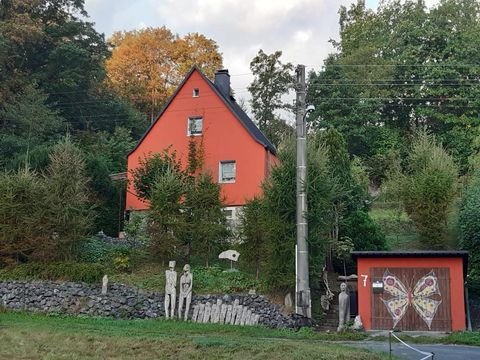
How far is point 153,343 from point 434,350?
20.5ft

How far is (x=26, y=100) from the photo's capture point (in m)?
39.5

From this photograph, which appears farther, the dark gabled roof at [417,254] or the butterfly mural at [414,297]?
the butterfly mural at [414,297]

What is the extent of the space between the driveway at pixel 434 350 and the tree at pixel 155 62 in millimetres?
37897

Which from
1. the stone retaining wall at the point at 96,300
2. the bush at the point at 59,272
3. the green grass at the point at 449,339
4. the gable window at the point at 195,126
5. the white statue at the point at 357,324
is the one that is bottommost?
the green grass at the point at 449,339

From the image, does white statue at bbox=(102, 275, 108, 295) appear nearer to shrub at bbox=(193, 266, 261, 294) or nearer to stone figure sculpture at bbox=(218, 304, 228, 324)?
shrub at bbox=(193, 266, 261, 294)

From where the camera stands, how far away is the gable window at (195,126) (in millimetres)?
33156

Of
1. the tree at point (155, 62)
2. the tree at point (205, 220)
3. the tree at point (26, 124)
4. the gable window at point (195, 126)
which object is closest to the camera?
the tree at point (205, 220)

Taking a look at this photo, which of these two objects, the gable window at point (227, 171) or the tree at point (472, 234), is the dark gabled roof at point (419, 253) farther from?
the gable window at point (227, 171)

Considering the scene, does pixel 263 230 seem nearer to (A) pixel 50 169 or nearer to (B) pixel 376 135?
(A) pixel 50 169

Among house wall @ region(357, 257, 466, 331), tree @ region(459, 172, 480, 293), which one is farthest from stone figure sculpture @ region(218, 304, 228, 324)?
tree @ region(459, 172, 480, 293)

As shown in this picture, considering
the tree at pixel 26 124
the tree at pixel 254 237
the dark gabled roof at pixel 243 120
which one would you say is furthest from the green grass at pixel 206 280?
the tree at pixel 26 124

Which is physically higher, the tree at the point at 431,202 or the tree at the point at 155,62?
the tree at the point at 155,62

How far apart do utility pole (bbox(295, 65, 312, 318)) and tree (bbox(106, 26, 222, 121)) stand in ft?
102

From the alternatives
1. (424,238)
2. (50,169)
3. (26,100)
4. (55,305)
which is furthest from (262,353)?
(26,100)
